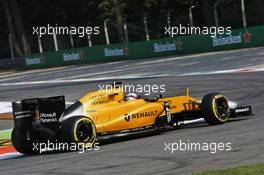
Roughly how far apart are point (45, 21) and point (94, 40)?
40.7 feet

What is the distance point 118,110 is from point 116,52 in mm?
35095

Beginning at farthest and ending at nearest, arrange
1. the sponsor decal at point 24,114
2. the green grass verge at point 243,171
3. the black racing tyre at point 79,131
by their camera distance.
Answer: the sponsor decal at point 24,114 < the black racing tyre at point 79,131 < the green grass verge at point 243,171

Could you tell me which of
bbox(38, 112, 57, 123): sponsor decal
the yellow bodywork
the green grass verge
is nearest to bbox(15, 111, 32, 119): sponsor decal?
bbox(38, 112, 57, 123): sponsor decal

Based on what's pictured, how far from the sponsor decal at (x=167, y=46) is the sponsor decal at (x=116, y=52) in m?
2.79

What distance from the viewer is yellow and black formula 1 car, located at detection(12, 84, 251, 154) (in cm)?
1112

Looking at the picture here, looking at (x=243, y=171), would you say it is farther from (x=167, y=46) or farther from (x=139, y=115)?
(x=167, y=46)

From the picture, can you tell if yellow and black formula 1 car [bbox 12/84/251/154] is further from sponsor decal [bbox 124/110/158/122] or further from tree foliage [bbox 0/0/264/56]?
tree foliage [bbox 0/0/264/56]

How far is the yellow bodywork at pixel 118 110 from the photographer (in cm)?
1152

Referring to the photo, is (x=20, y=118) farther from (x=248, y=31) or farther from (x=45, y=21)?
(x=45, y=21)

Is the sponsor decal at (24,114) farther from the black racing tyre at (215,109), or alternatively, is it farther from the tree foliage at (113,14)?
the tree foliage at (113,14)

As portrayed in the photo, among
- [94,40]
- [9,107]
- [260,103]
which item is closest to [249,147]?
[260,103]

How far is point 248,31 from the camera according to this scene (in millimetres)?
37250

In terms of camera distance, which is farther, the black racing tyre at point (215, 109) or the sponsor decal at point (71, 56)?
the sponsor decal at point (71, 56)

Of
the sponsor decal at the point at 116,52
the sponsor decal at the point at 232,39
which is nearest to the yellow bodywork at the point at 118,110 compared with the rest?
the sponsor decal at the point at 232,39
